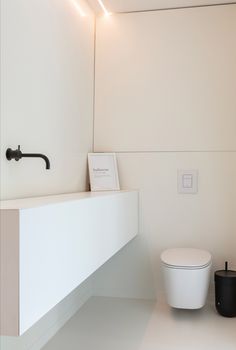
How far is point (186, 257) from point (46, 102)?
1.26m

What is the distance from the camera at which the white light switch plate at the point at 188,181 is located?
8.27 ft

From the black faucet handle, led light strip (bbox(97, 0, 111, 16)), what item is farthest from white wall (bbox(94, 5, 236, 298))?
the black faucet handle

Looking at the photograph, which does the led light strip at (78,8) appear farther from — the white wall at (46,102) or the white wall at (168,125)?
the white wall at (168,125)

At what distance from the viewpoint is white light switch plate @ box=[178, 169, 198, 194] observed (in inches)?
99.3

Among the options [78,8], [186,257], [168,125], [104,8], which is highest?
[104,8]

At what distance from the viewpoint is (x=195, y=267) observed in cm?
209

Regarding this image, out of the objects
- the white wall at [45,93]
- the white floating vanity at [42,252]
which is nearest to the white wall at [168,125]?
the white wall at [45,93]

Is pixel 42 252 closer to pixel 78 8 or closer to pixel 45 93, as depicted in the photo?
pixel 45 93

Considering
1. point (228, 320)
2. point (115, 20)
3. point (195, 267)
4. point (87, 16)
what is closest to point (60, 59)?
point (87, 16)

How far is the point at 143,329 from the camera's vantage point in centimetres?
202

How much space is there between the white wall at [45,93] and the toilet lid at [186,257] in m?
0.74

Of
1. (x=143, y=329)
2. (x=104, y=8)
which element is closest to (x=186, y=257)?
(x=143, y=329)

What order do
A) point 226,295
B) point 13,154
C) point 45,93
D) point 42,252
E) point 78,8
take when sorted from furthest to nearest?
point 78,8
point 226,295
point 45,93
point 13,154
point 42,252

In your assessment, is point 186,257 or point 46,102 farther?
point 186,257
